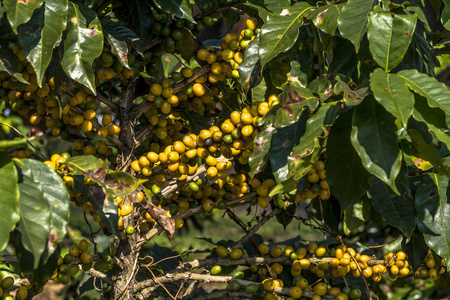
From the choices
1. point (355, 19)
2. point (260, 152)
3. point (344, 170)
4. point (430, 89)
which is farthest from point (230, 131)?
point (430, 89)

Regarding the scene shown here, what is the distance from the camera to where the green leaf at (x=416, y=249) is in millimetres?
1482

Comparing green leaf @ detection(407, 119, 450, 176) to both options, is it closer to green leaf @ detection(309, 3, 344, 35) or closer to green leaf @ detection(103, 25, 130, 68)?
green leaf @ detection(309, 3, 344, 35)

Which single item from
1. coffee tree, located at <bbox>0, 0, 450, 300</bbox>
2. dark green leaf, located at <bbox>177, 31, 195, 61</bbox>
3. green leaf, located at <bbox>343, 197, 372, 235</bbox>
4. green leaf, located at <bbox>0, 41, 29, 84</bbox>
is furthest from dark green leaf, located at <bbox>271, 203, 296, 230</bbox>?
green leaf, located at <bbox>0, 41, 29, 84</bbox>

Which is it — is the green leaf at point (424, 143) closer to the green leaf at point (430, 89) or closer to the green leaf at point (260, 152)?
the green leaf at point (430, 89)

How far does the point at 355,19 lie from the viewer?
1.15 meters

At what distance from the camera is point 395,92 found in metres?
0.98

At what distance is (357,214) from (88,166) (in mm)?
725

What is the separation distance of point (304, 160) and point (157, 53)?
0.71m

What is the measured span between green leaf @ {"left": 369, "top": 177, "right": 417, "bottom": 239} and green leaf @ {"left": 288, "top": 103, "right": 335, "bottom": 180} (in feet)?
1.01

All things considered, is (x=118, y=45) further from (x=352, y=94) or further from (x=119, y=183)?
(x=352, y=94)

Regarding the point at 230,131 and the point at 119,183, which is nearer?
the point at 119,183

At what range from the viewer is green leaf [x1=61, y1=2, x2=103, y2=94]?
1.21 metres

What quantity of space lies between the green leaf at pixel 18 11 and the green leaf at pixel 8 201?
35cm

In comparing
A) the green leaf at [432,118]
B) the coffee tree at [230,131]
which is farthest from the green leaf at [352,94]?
the green leaf at [432,118]
